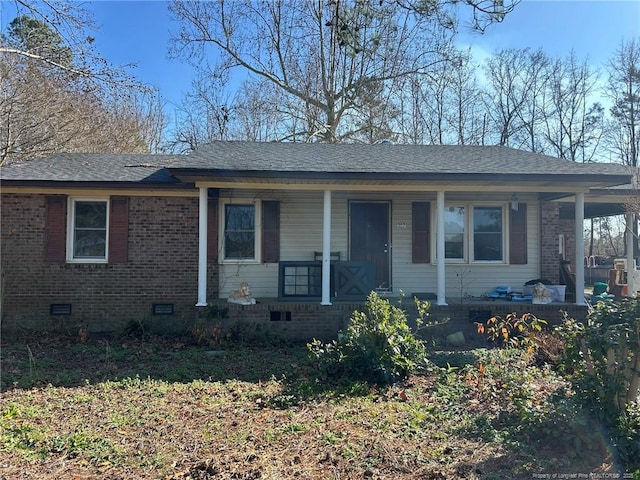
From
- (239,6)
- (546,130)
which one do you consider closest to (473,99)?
(546,130)

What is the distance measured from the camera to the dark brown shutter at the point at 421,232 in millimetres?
9188

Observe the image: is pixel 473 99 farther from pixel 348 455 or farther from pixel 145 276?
pixel 348 455

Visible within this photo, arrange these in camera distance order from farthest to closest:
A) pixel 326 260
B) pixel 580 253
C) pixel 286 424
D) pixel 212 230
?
pixel 212 230, pixel 580 253, pixel 326 260, pixel 286 424

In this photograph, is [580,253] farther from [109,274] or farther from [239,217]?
[109,274]

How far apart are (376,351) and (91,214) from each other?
669 cm

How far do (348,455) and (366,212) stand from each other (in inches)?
255

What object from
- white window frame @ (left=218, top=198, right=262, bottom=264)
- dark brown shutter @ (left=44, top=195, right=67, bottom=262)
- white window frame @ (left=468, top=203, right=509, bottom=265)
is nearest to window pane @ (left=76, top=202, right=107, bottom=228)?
dark brown shutter @ (left=44, top=195, right=67, bottom=262)

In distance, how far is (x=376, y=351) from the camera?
511cm

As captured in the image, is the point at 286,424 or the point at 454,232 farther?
the point at 454,232

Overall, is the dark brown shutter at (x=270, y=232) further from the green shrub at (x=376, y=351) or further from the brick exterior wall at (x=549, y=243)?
the brick exterior wall at (x=549, y=243)

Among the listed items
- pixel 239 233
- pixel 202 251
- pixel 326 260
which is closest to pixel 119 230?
pixel 202 251

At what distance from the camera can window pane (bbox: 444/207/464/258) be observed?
30.5ft

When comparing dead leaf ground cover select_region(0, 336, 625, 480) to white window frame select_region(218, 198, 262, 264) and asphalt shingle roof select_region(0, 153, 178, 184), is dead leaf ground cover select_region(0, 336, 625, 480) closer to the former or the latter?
white window frame select_region(218, 198, 262, 264)

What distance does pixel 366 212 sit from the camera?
9320 millimetres
